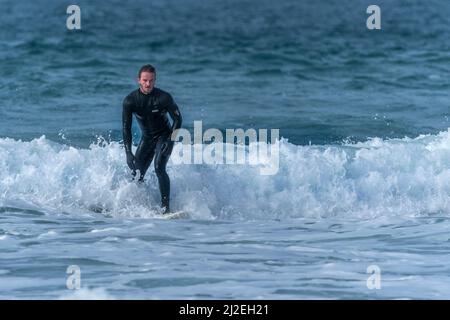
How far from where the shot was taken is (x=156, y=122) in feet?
39.7

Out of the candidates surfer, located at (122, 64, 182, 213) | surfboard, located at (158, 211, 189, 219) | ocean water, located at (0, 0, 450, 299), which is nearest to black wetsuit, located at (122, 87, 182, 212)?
surfer, located at (122, 64, 182, 213)

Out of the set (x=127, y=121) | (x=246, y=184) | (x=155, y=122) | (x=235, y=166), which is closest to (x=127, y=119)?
(x=127, y=121)

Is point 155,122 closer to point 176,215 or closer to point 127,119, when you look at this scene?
point 127,119

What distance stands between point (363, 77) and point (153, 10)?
9233 mm

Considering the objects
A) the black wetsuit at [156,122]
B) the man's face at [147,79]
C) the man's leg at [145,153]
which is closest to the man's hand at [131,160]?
the black wetsuit at [156,122]

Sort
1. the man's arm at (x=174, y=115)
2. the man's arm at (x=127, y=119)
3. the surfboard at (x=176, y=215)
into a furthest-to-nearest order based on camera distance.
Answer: the surfboard at (x=176, y=215), the man's arm at (x=127, y=119), the man's arm at (x=174, y=115)

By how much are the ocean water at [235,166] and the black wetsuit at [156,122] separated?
680 millimetres

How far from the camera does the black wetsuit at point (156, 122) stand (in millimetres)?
11945

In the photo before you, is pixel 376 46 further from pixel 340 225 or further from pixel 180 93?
pixel 340 225

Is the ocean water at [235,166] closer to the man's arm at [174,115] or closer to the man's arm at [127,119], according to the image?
the man's arm at [127,119]

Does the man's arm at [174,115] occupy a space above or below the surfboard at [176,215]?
above

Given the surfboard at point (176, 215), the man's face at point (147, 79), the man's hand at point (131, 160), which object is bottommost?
the surfboard at point (176, 215)

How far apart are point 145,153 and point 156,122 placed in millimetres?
484

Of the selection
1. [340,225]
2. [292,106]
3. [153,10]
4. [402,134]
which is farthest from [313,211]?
[153,10]
